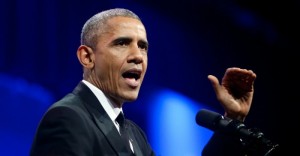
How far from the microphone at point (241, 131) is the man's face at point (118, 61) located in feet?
0.95

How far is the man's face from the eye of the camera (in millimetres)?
1719

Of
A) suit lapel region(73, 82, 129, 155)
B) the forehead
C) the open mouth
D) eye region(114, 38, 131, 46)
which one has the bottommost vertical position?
suit lapel region(73, 82, 129, 155)

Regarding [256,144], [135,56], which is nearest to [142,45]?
[135,56]

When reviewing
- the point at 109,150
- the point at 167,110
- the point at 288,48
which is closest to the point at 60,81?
the point at 167,110

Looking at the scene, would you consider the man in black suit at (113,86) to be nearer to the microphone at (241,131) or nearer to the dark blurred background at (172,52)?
the microphone at (241,131)

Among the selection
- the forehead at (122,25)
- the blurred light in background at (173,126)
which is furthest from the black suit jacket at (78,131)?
the blurred light in background at (173,126)

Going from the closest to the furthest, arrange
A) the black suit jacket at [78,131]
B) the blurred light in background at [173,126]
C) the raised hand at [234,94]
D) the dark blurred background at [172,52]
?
the black suit jacket at [78,131] < the raised hand at [234,94] < the dark blurred background at [172,52] < the blurred light in background at [173,126]

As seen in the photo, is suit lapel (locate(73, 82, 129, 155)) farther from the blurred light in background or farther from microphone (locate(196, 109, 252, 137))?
the blurred light in background

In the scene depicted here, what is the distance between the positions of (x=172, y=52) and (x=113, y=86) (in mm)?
2240

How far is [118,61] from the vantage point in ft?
5.61

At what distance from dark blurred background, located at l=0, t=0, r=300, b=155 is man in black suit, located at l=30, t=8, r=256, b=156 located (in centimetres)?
117

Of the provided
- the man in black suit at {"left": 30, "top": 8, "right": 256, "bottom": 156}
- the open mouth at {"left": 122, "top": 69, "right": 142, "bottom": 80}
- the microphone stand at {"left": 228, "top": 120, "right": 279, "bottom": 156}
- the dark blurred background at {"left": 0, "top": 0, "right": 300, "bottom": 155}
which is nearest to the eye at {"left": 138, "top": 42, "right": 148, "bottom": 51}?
the man in black suit at {"left": 30, "top": 8, "right": 256, "bottom": 156}

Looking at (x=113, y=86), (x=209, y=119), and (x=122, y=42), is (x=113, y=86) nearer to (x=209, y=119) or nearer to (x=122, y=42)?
(x=122, y=42)

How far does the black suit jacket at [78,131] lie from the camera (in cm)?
139
